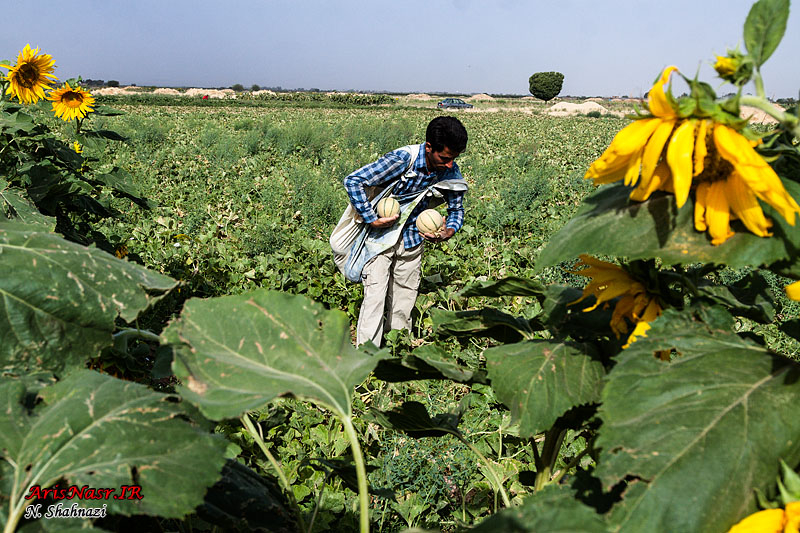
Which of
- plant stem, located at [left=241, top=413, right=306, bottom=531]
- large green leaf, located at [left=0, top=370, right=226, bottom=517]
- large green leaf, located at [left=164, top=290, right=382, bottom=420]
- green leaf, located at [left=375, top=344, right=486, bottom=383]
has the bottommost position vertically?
plant stem, located at [left=241, top=413, right=306, bottom=531]

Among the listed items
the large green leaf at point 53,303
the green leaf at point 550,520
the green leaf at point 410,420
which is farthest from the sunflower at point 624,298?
the large green leaf at point 53,303

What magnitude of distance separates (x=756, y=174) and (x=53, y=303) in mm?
1049

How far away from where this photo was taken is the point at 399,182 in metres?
3.49

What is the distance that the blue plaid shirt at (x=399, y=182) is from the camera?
3331 millimetres

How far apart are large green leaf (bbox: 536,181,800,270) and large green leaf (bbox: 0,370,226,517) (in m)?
0.57

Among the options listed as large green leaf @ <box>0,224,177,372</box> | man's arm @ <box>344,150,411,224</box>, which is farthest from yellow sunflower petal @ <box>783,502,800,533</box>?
man's arm @ <box>344,150,411,224</box>

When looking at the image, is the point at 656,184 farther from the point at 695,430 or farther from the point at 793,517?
the point at 793,517

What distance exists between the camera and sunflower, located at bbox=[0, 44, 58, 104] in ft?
10.6

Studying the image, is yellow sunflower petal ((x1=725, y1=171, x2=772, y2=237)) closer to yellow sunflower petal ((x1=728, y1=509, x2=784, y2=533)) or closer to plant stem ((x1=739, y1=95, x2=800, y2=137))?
plant stem ((x1=739, y1=95, x2=800, y2=137))

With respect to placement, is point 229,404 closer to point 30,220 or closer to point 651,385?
point 651,385

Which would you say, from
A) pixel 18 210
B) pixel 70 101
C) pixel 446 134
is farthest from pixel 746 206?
pixel 70 101

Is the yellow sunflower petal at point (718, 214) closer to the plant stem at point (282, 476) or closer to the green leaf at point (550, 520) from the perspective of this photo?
the green leaf at point (550, 520)

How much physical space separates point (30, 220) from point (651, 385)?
2.03 metres

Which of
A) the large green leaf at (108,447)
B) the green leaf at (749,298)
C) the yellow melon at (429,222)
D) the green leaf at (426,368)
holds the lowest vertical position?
the yellow melon at (429,222)
